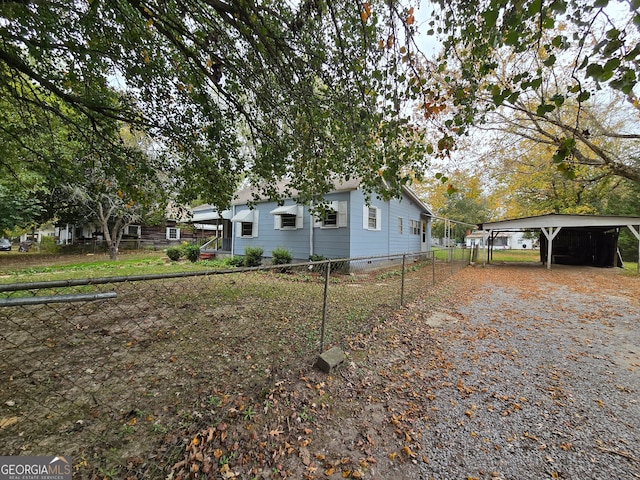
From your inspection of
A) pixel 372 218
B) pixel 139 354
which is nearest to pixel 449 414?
pixel 139 354

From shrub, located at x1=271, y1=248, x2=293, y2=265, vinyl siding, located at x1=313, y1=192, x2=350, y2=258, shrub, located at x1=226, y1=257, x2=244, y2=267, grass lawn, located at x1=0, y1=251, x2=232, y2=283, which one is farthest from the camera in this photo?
shrub, located at x1=226, y1=257, x2=244, y2=267

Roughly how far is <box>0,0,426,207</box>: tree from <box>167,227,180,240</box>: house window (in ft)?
69.3

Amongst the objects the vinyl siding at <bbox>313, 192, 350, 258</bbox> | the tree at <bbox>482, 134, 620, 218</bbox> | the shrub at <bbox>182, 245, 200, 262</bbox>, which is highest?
the tree at <bbox>482, 134, 620, 218</bbox>

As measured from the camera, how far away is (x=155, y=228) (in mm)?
22766

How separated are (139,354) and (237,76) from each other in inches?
166

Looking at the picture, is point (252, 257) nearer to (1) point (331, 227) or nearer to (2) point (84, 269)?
(1) point (331, 227)

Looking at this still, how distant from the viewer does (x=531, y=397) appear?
98.9 inches

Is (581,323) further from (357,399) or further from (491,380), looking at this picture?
(357,399)

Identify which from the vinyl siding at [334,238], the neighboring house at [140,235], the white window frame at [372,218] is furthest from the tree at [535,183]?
the neighboring house at [140,235]

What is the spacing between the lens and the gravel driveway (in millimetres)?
1774

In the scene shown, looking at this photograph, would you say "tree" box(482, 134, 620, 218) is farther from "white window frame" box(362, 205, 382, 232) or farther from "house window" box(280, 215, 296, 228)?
"house window" box(280, 215, 296, 228)

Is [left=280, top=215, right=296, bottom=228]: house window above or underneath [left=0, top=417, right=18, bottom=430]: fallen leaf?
above

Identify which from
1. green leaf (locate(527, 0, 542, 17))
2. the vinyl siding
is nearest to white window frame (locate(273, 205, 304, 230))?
the vinyl siding

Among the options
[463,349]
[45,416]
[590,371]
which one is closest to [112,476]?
[45,416]
